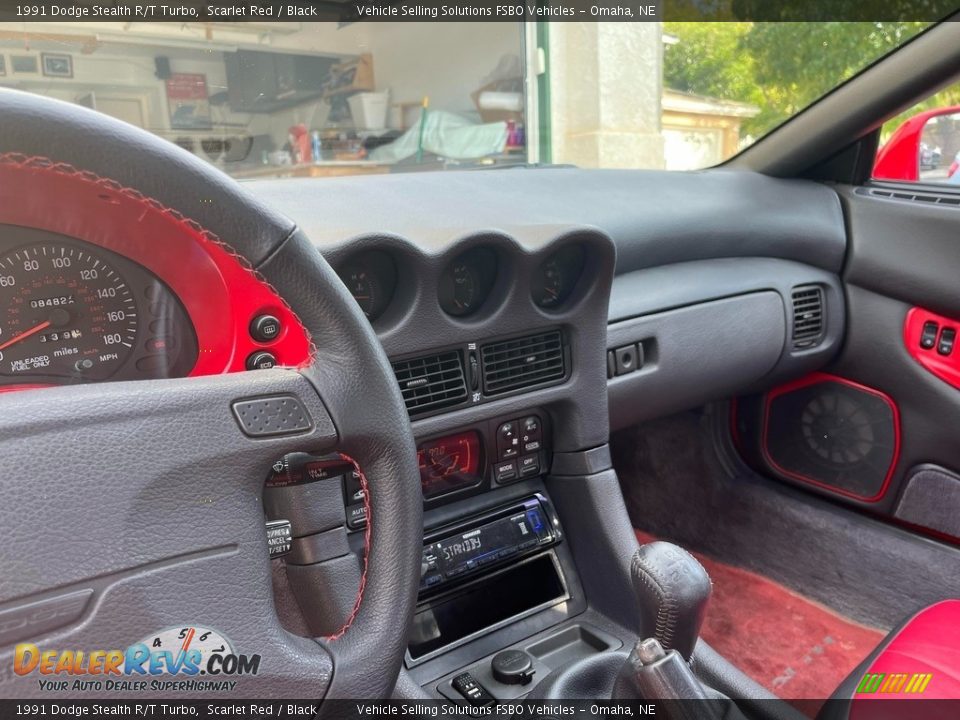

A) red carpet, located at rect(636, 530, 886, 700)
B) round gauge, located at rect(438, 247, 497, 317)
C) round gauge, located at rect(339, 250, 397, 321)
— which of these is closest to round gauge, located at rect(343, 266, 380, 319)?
round gauge, located at rect(339, 250, 397, 321)

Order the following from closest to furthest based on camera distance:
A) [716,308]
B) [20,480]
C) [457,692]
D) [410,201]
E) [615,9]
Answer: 1. [20,480]
2. [457,692]
3. [410,201]
4. [716,308]
5. [615,9]

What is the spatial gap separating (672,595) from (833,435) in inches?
57.3

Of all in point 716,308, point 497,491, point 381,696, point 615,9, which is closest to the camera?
point 381,696

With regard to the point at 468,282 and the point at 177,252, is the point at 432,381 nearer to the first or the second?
the point at 468,282

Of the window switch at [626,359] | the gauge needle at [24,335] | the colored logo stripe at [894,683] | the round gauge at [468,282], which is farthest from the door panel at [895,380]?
the gauge needle at [24,335]

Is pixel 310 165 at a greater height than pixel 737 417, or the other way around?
pixel 310 165

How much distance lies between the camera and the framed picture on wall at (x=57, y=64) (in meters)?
1.39

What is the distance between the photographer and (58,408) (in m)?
0.76

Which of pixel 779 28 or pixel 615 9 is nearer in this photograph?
pixel 779 28

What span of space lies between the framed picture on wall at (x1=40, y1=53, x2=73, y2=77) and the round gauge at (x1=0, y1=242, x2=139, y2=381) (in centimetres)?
61

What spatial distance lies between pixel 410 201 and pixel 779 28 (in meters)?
1.37

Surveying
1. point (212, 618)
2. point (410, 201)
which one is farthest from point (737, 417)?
point (212, 618)

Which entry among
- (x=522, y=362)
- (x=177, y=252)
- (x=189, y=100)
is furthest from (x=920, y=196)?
(x=177, y=252)

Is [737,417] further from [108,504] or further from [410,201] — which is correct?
[108,504]
